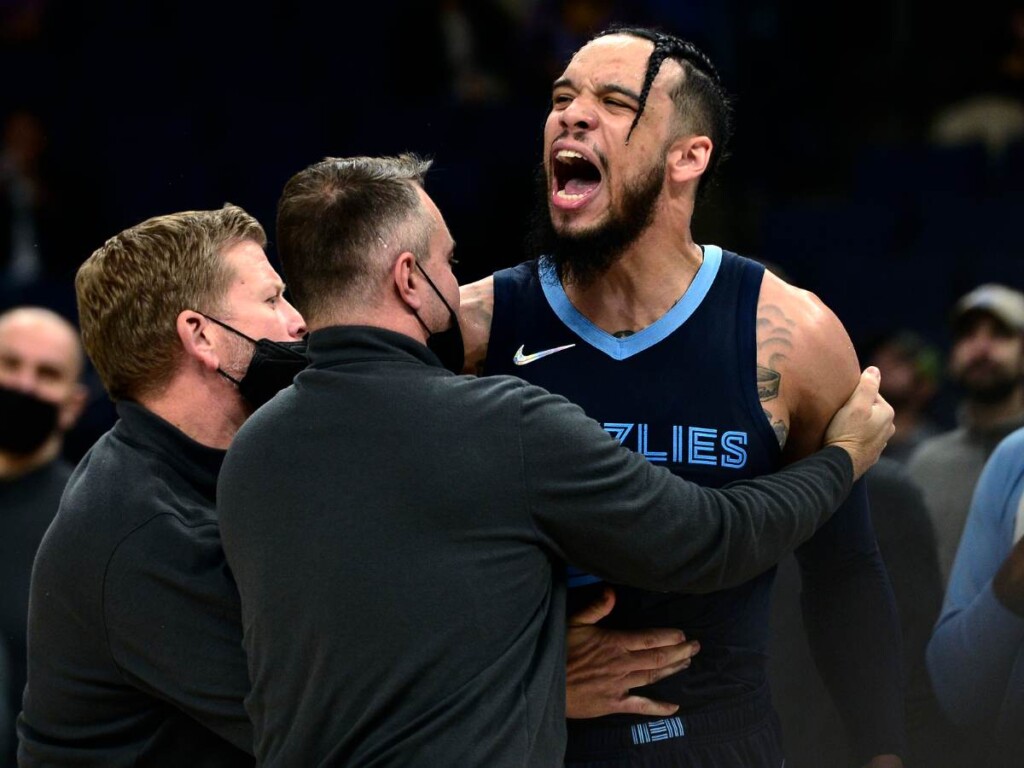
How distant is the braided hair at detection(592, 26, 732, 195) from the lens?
2.45 m

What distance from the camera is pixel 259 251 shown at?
261 centimetres

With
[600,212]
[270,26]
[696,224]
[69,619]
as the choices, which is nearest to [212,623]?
[69,619]

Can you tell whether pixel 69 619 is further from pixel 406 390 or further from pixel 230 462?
pixel 406 390

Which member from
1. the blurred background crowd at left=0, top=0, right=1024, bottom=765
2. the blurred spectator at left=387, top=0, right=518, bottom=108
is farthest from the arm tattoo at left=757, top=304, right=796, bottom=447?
the blurred spectator at left=387, top=0, right=518, bottom=108

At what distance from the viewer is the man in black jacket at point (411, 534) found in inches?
79.4

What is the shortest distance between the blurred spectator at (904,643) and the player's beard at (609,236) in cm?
79

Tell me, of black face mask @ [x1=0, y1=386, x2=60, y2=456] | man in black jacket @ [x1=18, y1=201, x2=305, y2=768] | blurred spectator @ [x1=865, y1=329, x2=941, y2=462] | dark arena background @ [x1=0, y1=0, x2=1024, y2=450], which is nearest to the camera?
man in black jacket @ [x1=18, y1=201, x2=305, y2=768]

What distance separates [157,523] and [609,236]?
0.88 m

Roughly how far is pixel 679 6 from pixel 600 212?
602cm

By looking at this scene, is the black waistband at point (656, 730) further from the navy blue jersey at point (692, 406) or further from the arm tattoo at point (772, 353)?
the arm tattoo at point (772, 353)

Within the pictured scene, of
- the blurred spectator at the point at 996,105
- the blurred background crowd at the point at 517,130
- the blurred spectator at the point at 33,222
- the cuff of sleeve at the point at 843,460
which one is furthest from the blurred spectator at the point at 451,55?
the cuff of sleeve at the point at 843,460

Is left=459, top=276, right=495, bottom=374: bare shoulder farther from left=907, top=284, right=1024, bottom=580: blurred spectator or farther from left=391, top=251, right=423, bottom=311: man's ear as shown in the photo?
left=907, top=284, right=1024, bottom=580: blurred spectator

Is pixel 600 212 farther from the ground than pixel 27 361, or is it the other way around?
pixel 600 212

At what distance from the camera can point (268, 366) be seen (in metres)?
2.48
